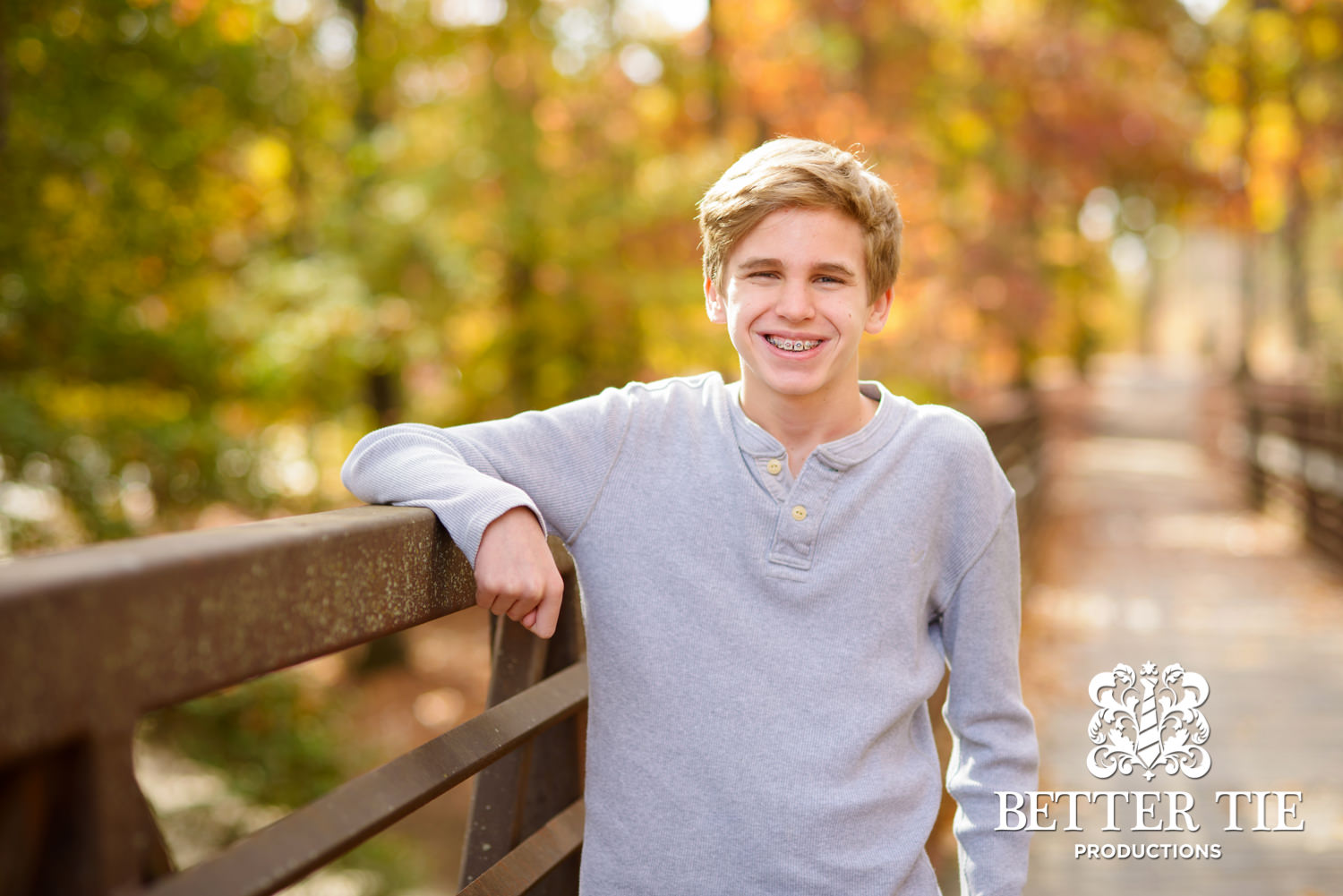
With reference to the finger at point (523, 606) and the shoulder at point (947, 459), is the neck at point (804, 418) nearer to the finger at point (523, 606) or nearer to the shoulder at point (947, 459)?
the shoulder at point (947, 459)

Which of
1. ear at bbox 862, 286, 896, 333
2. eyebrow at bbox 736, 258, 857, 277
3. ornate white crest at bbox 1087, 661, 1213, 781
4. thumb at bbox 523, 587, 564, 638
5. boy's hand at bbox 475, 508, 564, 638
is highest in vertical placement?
eyebrow at bbox 736, 258, 857, 277

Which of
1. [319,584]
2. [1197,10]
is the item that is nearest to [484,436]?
[319,584]

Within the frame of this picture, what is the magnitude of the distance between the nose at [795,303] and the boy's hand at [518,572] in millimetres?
557

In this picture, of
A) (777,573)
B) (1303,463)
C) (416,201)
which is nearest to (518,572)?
(777,573)

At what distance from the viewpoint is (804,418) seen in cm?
196

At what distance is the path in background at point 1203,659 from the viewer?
456 centimetres

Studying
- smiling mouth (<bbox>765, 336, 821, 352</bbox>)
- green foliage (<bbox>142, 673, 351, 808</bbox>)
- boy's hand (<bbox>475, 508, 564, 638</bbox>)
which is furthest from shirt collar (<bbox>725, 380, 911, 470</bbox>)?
green foliage (<bbox>142, 673, 351, 808</bbox>)

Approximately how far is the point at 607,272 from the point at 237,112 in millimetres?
3370

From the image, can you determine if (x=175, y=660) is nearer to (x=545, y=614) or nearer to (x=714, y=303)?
(x=545, y=614)

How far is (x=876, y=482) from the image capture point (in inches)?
74.0

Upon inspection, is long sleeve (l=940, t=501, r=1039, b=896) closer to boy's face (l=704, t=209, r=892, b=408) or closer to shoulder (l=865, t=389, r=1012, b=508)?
shoulder (l=865, t=389, r=1012, b=508)

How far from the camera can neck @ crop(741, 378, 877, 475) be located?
1953mm

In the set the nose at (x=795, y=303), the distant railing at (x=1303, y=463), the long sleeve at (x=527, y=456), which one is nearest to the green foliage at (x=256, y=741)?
the long sleeve at (x=527, y=456)

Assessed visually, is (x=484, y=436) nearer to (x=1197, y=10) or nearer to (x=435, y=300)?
(x=435, y=300)
